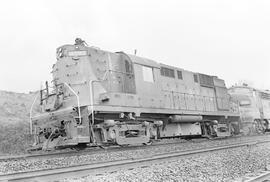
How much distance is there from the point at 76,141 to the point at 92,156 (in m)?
0.58

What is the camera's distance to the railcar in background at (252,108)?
19.3 meters

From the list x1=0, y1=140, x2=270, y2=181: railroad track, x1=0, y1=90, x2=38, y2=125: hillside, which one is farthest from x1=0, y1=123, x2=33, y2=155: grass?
x1=0, y1=140, x2=270, y2=181: railroad track

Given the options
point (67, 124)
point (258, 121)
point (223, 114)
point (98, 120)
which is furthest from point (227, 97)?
point (67, 124)

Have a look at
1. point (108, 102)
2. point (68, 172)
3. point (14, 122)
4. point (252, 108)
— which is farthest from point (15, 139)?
point (252, 108)

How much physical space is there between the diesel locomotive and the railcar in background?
24.5 feet

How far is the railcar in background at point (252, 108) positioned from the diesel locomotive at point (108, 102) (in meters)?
7.45

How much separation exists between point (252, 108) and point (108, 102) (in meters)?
13.4

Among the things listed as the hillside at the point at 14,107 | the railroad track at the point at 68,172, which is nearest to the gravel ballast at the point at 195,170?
the railroad track at the point at 68,172

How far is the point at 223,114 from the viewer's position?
15531 mm

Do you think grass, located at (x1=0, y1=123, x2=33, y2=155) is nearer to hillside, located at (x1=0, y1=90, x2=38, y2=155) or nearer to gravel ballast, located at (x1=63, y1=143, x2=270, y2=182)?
hillside, located at (x1=0, y1=90, x2=38, y2=155)

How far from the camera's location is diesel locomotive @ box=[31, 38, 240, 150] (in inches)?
341

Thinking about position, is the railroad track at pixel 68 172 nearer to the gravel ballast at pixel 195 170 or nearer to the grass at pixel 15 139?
the gravel ballast at pixel 195 170

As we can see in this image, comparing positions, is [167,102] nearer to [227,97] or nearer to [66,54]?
[66,54]

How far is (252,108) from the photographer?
19.5 metres
